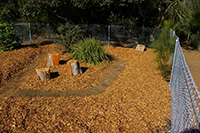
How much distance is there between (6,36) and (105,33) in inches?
225

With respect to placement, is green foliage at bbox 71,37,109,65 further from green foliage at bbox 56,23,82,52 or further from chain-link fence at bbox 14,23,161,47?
chain-link fence at bbox 14,23,161,47

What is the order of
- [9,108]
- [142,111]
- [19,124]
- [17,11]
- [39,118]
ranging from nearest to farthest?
[19,124]
[39,118]
[9,108]
[142,111]
[17,11]

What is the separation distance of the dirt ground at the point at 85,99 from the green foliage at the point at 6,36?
48.6 inches

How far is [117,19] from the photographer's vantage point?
32.3 ft

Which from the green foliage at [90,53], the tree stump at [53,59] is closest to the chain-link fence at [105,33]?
the green foliage at [90,53]

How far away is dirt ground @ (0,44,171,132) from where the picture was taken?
3016 millimetres

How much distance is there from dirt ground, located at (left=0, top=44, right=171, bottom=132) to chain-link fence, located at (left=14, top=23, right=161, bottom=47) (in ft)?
11.3

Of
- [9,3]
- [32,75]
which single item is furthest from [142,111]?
[9,3]

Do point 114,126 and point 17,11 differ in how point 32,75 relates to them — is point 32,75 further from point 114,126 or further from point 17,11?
point 17,11

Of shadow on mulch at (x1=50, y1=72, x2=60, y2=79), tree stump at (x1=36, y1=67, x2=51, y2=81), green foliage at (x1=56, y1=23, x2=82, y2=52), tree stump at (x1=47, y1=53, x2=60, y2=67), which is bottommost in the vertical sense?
shadow on mulch at (x1=50, y1=72, x2=60, y2=79)

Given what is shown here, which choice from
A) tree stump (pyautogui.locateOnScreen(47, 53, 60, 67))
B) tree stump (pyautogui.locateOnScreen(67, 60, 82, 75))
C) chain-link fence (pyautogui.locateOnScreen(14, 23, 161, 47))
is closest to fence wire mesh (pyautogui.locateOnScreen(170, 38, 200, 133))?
tree stump (pyautogui.locateOnScreen(67, 60, 82, 75))

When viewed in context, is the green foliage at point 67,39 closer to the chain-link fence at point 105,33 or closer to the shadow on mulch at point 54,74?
the chain-link fence at point 105,33

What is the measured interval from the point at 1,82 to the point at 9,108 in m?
2.08

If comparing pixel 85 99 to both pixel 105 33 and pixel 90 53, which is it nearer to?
pixel 90 53
